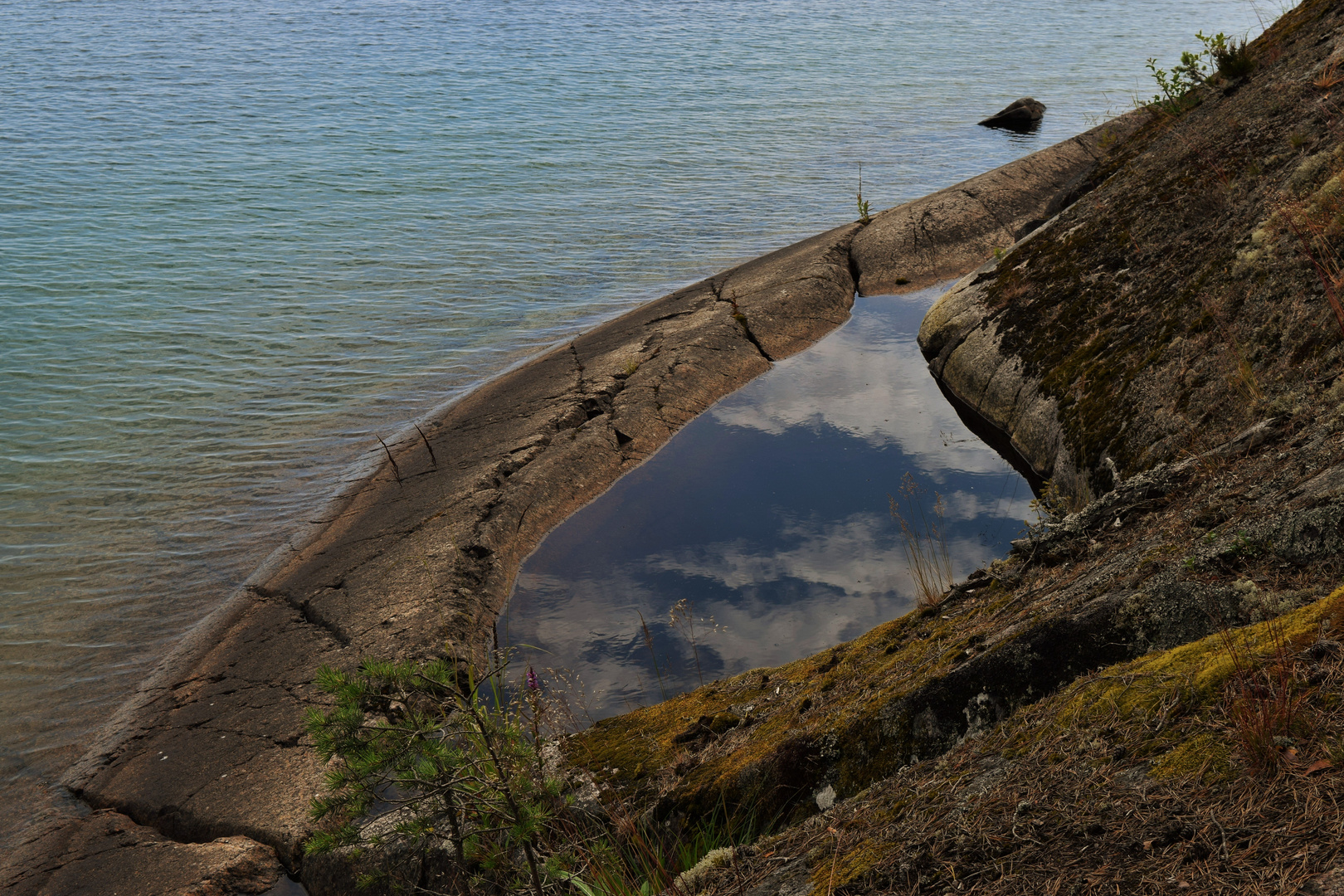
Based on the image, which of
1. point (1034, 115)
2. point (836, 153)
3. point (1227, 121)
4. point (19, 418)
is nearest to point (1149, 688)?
point (1227, 121)

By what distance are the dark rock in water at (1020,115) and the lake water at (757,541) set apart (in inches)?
596

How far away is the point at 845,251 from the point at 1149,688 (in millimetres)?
10284

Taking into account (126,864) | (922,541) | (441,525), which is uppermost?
(441,525)

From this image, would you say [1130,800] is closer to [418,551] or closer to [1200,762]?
[1200,762]

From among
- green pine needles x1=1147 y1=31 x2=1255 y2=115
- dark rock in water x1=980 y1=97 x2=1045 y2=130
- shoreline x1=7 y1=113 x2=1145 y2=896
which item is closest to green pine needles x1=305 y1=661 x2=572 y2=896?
shoreline x1=7 y1=113 x2=1145 y2=896

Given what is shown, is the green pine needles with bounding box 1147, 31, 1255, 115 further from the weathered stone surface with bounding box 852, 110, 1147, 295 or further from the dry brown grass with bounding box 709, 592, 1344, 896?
the dry brown grass with bounding box 709, 592, 1344, 896

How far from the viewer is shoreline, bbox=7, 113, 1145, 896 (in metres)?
5.00

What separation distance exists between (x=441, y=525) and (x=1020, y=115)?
19.2m

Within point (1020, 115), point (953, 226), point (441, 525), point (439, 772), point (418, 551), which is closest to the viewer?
point (439, 772)

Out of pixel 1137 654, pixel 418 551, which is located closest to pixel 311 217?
pixel 418 551

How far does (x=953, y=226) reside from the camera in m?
11.9

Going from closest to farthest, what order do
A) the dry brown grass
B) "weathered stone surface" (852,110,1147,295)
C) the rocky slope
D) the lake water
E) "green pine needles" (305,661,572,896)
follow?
the dry brown grass
the rocky slope
"green pine needles" (305,661,572,896)
the lake water
"weathered stone surface" (852,110,1147,295)

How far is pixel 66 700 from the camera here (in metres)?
5.87

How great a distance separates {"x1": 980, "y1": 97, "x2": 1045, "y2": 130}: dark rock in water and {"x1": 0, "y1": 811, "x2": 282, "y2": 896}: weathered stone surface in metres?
21.6
